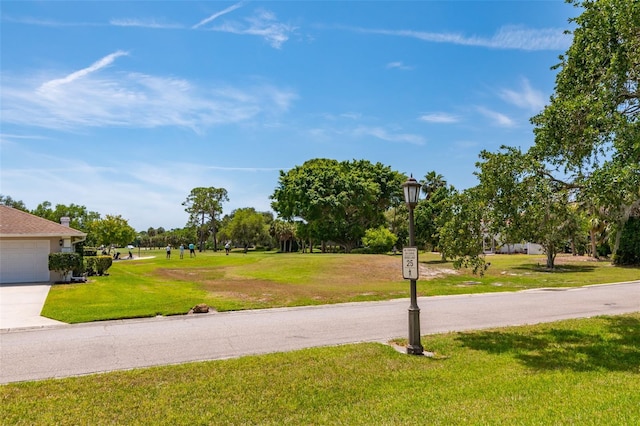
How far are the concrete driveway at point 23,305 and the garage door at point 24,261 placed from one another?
94 centimetres

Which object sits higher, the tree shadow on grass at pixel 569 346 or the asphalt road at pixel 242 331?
the tree shadow on grass at pixel 569 346

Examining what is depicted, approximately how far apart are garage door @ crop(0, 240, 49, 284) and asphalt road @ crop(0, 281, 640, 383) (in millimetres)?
12937

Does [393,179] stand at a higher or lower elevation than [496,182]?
higher

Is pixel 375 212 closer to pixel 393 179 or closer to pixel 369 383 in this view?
pixel 393 179

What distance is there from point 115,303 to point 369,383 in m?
11.4

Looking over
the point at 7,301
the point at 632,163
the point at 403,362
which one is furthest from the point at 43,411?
the point at 7,301

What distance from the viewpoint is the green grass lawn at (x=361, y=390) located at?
486 centimetres

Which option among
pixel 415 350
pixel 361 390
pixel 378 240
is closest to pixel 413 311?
pixel 415 350

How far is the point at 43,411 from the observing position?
5113mm

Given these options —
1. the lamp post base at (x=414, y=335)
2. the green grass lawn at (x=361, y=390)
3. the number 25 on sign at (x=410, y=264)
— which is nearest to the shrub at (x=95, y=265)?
the green grass lawn at (x=361, y=390)

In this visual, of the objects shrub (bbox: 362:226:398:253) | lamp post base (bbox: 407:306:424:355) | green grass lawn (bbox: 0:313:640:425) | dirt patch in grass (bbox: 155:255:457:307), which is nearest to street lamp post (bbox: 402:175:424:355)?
lamp post base (bbox: 407:306:424:355)

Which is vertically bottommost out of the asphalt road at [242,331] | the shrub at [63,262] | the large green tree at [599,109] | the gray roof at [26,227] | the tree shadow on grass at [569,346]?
the asphalt road at [242,331]

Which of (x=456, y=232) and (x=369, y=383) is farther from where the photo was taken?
(x=456, y=232)

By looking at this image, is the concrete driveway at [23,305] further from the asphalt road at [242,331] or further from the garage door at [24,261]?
the garage door at [24,261]
